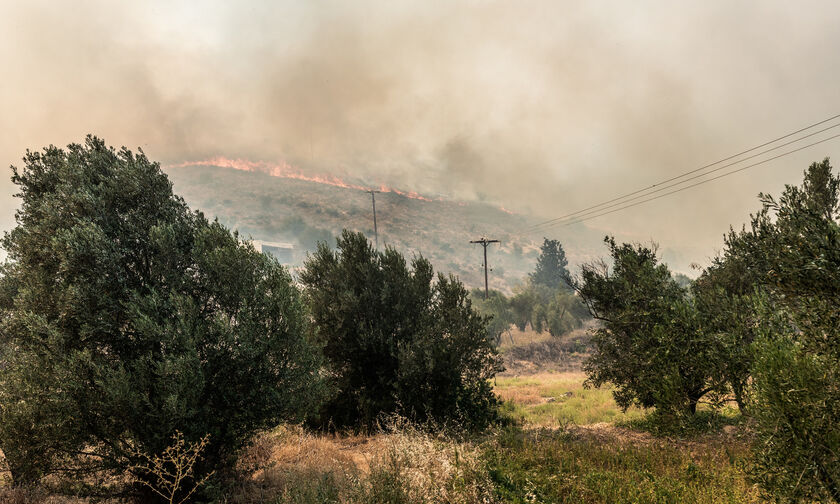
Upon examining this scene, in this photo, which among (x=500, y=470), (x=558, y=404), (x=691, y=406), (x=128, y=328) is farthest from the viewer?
(x=558, y=404)

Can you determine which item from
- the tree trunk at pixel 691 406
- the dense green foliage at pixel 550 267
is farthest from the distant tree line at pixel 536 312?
the tree trunk at pixel 691 406

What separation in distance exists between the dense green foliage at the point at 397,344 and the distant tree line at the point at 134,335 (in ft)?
15.5

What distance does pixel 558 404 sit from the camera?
26.0 meters

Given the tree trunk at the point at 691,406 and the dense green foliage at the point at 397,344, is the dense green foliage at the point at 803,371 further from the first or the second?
the dense green foliage at the point at 397,344

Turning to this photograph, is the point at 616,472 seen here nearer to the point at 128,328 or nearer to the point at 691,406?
the point at 691,406

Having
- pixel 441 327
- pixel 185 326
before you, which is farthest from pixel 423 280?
pixel 185 326

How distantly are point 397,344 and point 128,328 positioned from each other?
10231mm

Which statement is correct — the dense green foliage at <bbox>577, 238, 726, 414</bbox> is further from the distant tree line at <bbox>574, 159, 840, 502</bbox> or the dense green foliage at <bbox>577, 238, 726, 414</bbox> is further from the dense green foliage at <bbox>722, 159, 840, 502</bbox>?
the dense green foliage at <bbox>722, 159, 840, 502</bbox>

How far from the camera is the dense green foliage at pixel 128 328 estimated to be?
8.84m

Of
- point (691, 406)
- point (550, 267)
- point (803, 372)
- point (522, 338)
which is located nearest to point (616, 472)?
point (803, 372)

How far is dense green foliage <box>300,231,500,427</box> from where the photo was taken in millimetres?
16359

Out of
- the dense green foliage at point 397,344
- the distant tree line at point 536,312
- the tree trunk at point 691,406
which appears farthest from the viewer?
the distant tree line at point 536,312

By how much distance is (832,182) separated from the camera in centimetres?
1476

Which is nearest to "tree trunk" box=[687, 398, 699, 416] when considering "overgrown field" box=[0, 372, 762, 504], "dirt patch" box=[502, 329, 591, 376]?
"overgrown field" box=[0, 372, 762, 504]
